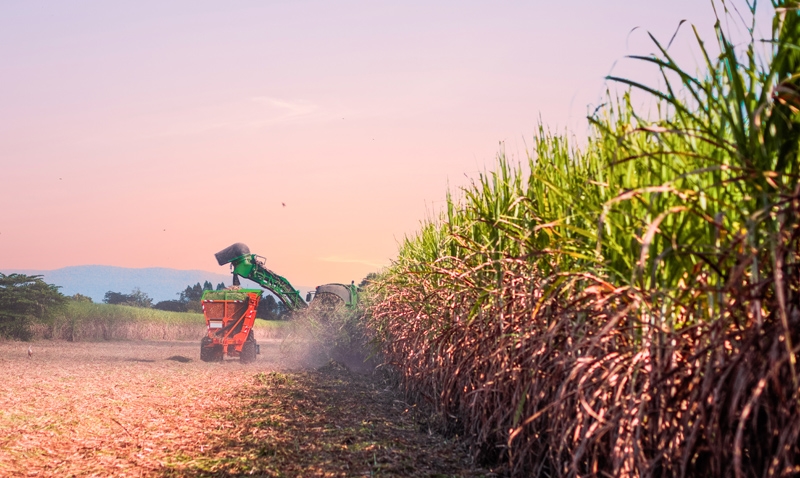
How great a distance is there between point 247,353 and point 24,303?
1144 cm

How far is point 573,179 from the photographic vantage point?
3.94m

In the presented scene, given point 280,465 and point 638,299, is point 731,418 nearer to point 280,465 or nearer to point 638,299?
point 638,299

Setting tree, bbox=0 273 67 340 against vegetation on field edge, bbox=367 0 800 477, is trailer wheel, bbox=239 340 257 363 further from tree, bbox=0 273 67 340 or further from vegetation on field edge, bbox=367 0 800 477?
vegetation on field edge, bbox=367 0 800 477

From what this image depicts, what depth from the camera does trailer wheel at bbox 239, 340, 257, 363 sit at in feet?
56.3

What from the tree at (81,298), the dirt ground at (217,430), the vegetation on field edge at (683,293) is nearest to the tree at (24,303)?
the tree at (81,298)

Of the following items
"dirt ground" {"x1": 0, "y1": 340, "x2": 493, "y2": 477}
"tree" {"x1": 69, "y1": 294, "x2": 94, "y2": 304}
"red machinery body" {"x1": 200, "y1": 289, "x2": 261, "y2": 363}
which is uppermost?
"tree" {"x1": 69, "y1": 294, "x2": 94, "y2": 304}

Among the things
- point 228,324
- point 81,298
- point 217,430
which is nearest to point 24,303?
point 81,298

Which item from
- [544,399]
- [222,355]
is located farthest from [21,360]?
[544,399]

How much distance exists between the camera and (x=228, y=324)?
1741 cm

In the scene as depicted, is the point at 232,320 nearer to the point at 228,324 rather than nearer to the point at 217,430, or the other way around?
the point at 228,324

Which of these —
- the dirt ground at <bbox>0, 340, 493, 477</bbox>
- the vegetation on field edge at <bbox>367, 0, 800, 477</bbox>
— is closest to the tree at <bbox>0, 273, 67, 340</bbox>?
the dirt ground at <bbox>0, 340, 493, 477</bbox>

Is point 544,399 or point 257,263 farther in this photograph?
point 257,263

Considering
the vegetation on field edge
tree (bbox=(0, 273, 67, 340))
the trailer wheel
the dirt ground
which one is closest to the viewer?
the vegetation on field edge

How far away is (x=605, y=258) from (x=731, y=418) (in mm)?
1359
